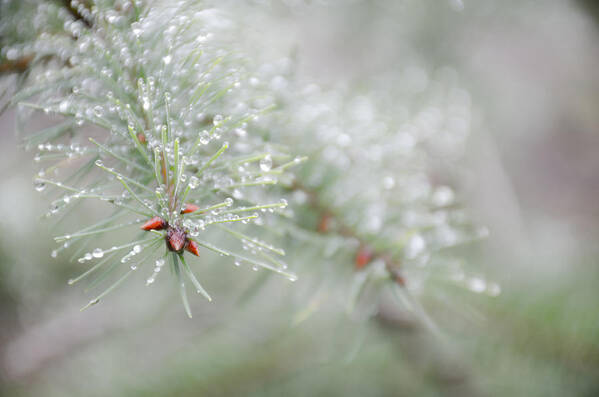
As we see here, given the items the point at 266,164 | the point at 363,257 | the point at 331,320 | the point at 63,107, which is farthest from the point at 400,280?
the point at 331,320

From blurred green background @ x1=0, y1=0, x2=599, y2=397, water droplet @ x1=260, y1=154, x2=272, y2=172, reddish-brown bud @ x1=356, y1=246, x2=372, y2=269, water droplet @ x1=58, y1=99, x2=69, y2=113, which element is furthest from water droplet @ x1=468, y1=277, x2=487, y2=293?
water droplet @ x1=58, y1=99, x2=69, y2=113

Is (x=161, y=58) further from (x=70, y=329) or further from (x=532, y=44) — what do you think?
(x=532, y=44)

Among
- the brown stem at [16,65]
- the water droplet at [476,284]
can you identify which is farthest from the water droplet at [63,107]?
the water droplet at [476,284]

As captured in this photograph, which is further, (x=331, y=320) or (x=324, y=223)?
(x=331, y=320)

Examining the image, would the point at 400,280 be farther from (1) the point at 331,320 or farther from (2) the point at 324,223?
(1) the point at 331,320

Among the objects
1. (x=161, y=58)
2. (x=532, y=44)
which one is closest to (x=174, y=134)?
(x=161, y=58)
